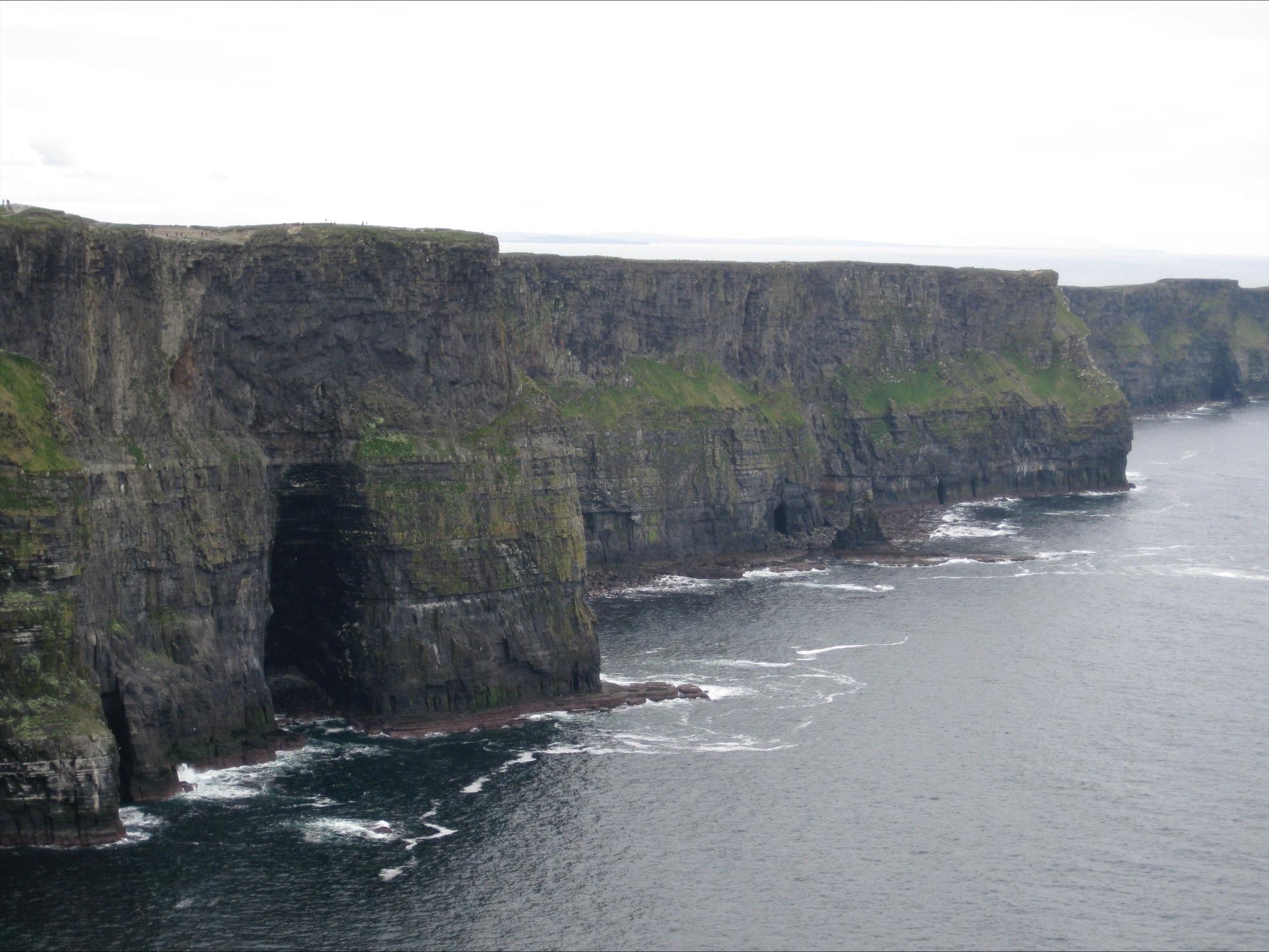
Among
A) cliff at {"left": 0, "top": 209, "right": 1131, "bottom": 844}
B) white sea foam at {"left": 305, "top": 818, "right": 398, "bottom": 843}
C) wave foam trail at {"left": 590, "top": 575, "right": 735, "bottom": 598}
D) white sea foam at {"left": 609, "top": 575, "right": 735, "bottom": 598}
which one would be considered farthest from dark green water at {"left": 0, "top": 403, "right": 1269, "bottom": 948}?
white sea foam at {"left": 609, "top": 575, "right": 735, "bottom": 598}

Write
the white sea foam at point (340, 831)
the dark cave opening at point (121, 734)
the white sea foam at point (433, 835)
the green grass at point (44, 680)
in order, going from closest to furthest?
the green grass at point (44, 680), the white sea foam at point (433, 835), the white sea foam at point (340, 831), the dark cave opening at point (121, 734)

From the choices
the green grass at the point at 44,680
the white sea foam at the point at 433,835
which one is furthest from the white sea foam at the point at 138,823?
the white sea foam at the point at 433,835

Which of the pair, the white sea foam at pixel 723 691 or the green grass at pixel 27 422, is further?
the white sea foam at pixel 723 691

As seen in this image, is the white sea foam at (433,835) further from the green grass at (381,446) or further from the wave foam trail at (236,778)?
the green grass at (381,446)

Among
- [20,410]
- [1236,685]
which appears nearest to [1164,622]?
[1236,685]

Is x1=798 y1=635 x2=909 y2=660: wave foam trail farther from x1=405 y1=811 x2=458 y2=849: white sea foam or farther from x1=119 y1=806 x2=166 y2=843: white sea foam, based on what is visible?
x1=119 y1=806 x2=166 y2=843: white sea foam

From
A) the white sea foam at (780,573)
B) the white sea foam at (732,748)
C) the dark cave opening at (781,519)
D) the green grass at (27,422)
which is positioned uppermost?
the green grass at (27,422)
